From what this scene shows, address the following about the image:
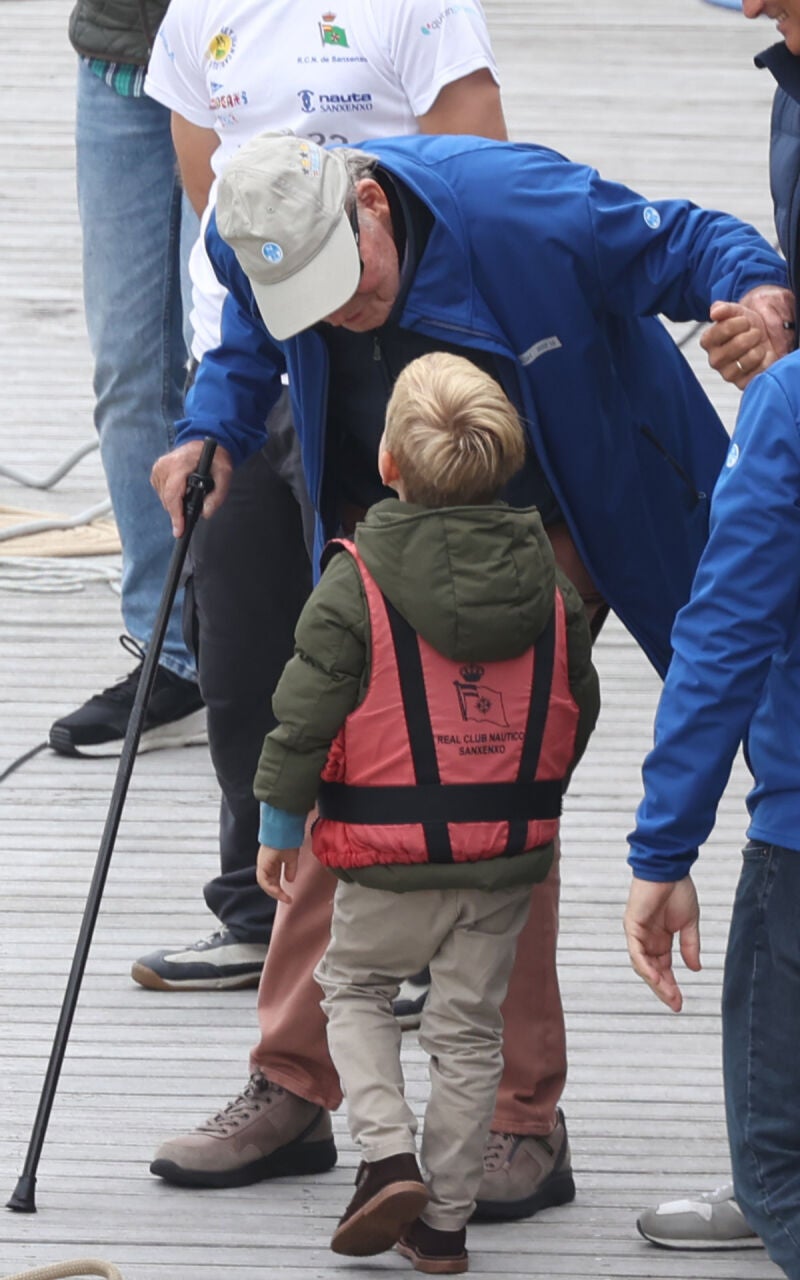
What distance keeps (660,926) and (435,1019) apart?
539 millimetres

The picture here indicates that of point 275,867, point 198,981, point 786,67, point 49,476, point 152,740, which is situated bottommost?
point 49,476

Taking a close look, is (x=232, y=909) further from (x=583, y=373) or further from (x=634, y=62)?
(x=634, y=62)

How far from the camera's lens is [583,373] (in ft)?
9.91

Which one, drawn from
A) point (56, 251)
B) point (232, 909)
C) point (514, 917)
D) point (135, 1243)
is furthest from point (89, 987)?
point (56, 251)

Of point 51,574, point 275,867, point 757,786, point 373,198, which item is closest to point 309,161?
point 373,198

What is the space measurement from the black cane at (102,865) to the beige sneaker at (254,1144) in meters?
0.18

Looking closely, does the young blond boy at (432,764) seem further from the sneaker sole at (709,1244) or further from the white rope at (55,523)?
the white rope at (55,523)

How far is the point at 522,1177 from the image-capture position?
10.3 ft

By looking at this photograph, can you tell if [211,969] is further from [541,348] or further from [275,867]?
[541,348]

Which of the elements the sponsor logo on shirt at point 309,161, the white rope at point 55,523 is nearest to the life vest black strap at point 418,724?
the sponsor logo on shirt at point 309,161

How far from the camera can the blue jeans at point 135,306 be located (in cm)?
467

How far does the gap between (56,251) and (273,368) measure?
539cm

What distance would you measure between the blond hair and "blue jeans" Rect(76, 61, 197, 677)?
69.2 inches

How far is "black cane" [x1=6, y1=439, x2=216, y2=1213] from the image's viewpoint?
3148 mm
